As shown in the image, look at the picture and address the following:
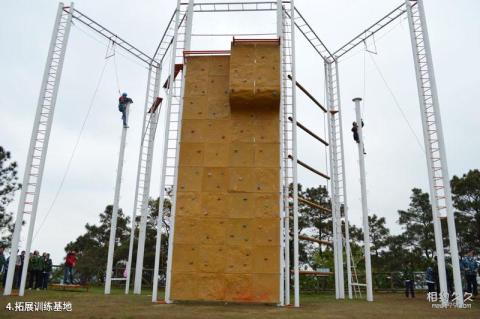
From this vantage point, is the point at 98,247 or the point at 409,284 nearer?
the point at 409,284

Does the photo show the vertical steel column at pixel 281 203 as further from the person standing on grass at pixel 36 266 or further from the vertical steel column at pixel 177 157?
the person standing on grass at pixel 36 266

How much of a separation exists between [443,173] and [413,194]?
29.8 meters

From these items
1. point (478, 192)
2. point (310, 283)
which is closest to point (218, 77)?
point (310, 283)

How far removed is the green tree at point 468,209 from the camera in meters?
27.9

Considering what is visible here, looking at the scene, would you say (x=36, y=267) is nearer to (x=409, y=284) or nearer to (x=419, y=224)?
(x=409, y=284)

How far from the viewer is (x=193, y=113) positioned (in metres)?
13.8

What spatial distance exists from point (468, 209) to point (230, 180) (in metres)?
22.9

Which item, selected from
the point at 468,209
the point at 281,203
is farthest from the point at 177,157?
the point at 468,209

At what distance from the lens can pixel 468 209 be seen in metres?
28.6

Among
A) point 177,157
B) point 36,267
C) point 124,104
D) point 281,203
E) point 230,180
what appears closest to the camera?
point 281,203

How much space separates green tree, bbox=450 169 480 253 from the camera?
27.9 m

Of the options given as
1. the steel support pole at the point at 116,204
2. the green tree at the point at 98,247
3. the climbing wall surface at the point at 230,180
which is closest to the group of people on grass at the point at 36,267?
the steel support pole at the point at 116,204

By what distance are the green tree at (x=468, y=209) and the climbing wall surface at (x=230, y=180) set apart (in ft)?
70.7

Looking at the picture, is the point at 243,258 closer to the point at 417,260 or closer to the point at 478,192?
the point at 478,192
